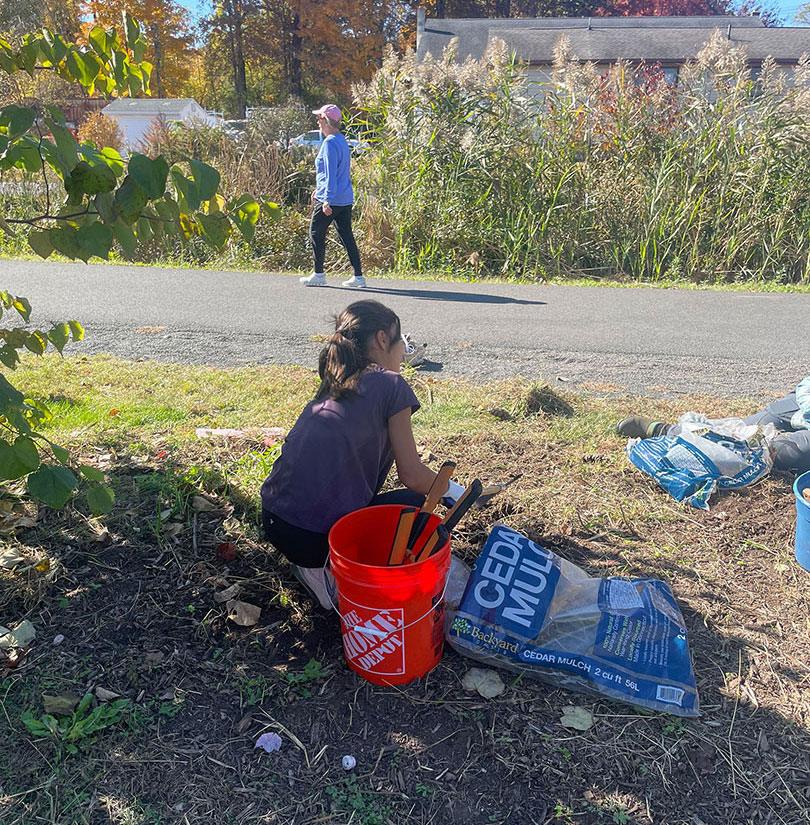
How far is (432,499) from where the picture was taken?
255 centimetres

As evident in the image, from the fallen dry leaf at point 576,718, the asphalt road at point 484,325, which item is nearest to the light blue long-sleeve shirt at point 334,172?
the asphalt road at point 484,325

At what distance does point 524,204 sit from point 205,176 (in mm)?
8768

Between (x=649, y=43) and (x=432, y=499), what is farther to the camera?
(x=649, y=43)

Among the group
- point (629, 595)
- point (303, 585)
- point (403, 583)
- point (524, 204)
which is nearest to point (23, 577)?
point (303, 585)

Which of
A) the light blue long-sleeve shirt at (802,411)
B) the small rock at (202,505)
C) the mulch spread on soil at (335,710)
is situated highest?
the light blue long-sleeve shirt at (802,411)

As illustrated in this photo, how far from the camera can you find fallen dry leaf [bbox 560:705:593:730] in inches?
88.8

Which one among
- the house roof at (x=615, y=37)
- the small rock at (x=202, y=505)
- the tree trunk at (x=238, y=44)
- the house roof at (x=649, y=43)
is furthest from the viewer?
the tree trunk at (x=238, y=44)

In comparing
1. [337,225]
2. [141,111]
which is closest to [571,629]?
[337,225]

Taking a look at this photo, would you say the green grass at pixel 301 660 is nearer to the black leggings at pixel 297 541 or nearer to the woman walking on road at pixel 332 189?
the black leggings at pixel 297 541

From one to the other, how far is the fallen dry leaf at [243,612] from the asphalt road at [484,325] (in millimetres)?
3122

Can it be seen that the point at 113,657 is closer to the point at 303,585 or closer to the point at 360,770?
the point at 303,585

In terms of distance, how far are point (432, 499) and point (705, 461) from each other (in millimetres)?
1639

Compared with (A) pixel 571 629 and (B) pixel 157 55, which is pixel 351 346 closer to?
(A) pixel 571 629

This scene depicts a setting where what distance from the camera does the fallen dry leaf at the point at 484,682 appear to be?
2383mm
